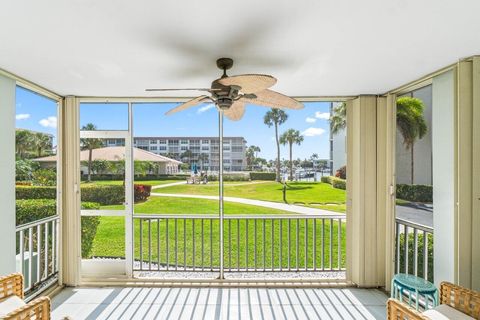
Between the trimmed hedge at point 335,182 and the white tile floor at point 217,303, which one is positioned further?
the trimmed hedge at point 335,182

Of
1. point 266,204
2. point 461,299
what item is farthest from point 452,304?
point 266,204

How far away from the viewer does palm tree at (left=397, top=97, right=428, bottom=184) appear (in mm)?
2811

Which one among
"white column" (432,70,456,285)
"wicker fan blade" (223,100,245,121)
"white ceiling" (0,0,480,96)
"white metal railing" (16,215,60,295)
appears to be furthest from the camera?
"white metal railing" (16,215,60,295)

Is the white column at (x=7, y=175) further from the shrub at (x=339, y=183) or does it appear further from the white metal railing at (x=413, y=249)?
the white metal railing at (x=413, y=249)

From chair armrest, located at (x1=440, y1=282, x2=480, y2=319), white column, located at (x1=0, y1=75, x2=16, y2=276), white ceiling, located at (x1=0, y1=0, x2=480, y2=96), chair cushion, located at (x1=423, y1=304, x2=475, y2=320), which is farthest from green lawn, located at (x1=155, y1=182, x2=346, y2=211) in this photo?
chair cushion, located at (x1=423, y1=304, x2=475, y2=320)

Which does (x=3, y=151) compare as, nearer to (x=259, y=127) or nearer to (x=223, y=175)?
(x=223, y=175)

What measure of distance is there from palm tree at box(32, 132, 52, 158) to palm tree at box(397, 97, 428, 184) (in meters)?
4.27

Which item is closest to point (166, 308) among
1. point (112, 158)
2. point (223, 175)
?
point (223, 175)

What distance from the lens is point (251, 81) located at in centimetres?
151

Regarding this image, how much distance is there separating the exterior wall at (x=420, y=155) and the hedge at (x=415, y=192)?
0.16 ft

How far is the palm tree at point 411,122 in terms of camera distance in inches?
111

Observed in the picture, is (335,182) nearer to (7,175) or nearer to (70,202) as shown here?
(70,202)

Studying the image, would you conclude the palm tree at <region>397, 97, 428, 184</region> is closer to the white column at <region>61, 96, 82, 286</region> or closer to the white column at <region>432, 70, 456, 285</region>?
the white column at <region>432, 70, 456, 285</region>

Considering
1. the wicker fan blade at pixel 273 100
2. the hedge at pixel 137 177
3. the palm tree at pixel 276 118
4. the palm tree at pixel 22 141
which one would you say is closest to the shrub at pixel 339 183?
the palm tree at pixel 276 118
